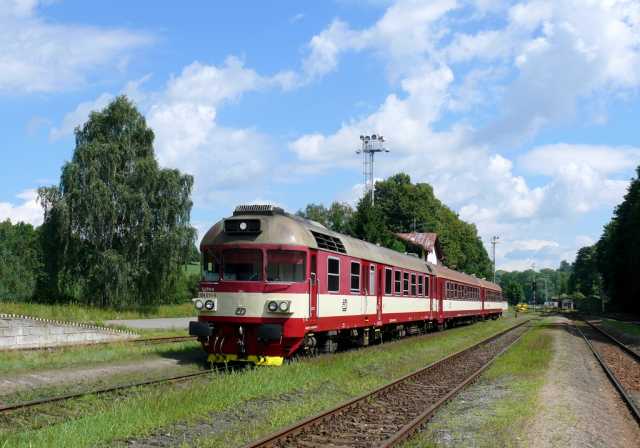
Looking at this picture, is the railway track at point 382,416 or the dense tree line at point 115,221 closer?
the railway track at point 382,416

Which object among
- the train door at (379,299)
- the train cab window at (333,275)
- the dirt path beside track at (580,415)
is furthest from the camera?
the train door at (379,299)

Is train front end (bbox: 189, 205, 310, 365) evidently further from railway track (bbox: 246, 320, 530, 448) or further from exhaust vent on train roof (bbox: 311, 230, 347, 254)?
railway track (bbox: 246, 320, 530, 448)

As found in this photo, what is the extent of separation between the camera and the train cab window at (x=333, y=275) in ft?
54.4

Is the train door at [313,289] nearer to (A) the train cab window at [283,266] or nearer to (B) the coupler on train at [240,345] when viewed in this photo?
(A) the train cab window at [283,266]

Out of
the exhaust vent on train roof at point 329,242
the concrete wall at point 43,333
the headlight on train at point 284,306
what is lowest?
the concrete wall at point 43,333

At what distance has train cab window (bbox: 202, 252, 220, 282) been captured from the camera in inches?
605

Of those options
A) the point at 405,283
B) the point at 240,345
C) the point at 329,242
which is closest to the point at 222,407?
the point at 240,345

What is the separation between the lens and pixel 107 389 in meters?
11.5

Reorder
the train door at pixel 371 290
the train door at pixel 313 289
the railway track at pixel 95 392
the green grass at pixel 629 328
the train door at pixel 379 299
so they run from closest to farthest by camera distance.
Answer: the railway track at pixel 95 392 < the train door at pixel 313 289 < the train door at pixel 371 290 < the train door at pixel 379 299 < the green grass at pixel 629 328

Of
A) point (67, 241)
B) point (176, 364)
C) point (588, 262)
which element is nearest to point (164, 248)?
point (67, 241)

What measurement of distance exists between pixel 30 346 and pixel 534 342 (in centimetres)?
1836

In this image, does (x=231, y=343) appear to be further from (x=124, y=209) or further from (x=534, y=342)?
(x=124, y=209)

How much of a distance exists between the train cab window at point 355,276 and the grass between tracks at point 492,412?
413 cm

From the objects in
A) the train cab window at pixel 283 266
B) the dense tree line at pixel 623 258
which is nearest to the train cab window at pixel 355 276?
the train cab window at pixel 283 266
